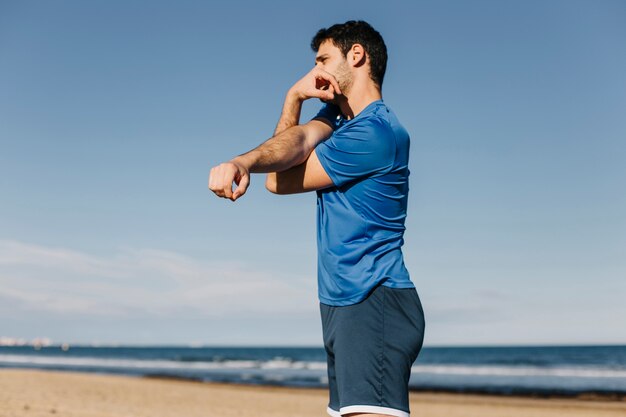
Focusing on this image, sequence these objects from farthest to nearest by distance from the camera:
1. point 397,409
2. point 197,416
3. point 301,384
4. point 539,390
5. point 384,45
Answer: point 301,384 → point 539,390 → point 197,416 → point 384,45 → point 397,409

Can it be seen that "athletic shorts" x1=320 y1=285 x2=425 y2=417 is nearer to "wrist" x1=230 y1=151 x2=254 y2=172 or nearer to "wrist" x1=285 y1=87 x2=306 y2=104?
"wrist" x1=230 y1=151 x2=254 y2=172

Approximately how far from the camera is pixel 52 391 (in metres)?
13.6

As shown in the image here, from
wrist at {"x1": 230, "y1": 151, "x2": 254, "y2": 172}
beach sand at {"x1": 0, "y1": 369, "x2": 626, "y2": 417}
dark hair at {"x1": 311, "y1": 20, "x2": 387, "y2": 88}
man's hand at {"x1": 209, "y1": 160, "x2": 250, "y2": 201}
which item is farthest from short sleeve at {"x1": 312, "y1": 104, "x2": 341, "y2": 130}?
beach sand at {"x1": 0, "y1": 369, "x2": 626, "y2": 417}

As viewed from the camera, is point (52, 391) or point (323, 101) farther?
point (52, 391)

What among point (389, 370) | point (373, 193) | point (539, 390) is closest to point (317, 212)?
point (373, 193)

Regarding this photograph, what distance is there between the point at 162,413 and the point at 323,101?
958 centimetres

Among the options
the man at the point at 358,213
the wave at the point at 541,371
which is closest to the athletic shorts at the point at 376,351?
the man at the point at 358,213

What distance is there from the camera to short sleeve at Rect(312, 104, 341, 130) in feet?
7.98

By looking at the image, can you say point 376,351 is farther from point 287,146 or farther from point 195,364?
point 195,364

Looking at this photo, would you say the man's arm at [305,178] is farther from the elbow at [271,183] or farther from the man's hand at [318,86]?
the man's hand at [318,86]

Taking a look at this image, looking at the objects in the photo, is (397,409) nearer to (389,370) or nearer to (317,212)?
(389,370)

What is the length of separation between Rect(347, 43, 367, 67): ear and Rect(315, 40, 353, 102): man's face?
0.02 m

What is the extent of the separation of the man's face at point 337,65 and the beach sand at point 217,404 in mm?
8291

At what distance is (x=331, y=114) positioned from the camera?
2457mm
